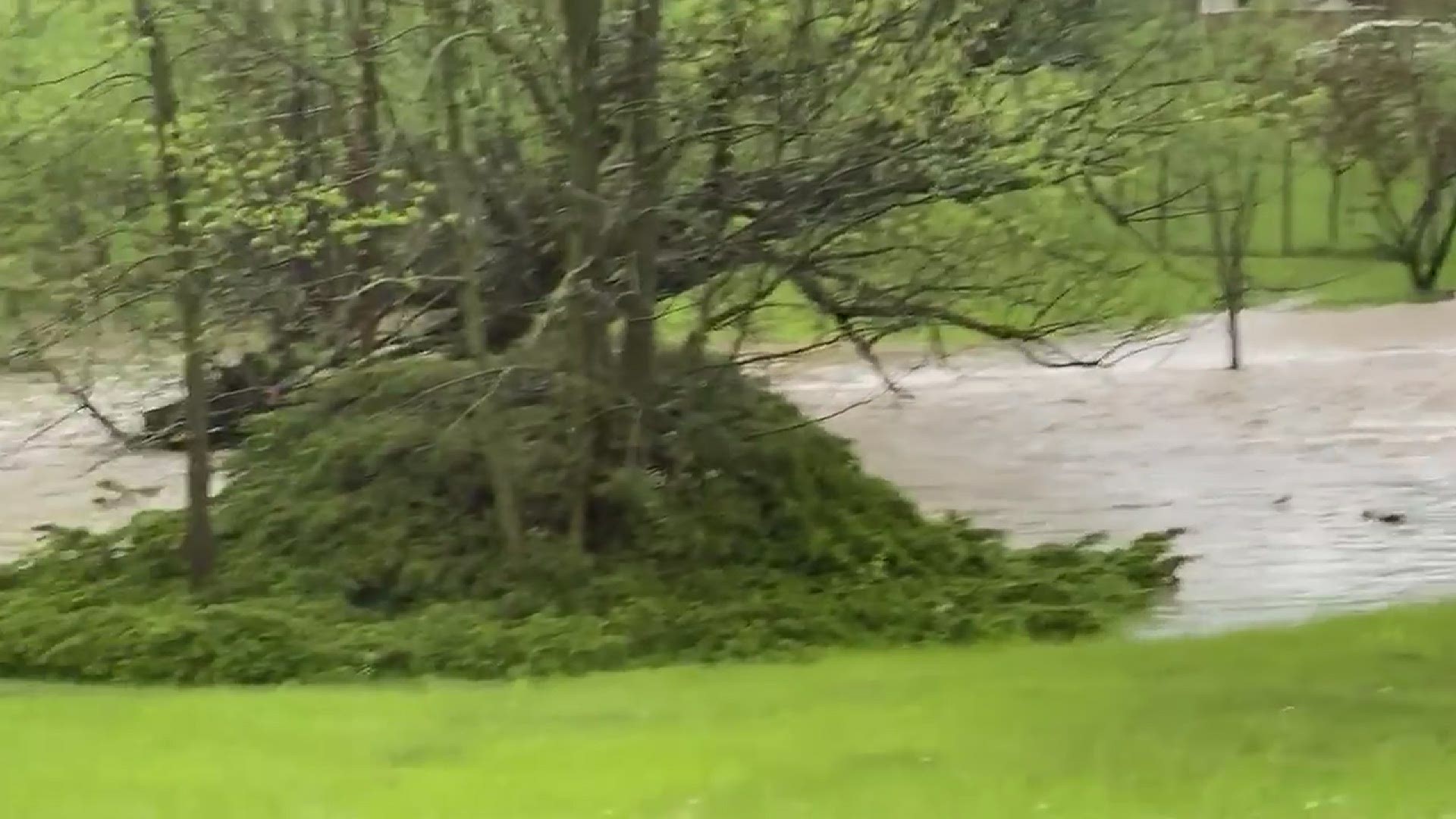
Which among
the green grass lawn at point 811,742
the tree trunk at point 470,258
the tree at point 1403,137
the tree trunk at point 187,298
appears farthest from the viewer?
the tree at point 1403,137

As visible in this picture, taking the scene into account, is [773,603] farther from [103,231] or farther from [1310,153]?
[1310,153]

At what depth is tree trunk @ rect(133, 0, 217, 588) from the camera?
10328 millimetres

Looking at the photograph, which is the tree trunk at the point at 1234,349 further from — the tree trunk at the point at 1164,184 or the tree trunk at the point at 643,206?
the tree trunk at the point at 643,206

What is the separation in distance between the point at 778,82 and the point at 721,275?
4.49ft

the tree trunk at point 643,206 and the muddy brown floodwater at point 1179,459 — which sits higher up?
the tree trunk at point 643,206

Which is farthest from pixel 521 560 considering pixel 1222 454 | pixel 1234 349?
pixel 1234 349

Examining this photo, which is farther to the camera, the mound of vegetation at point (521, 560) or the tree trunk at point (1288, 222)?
the tree trunk at point (1288, 222)

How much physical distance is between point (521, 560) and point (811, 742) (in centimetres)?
462

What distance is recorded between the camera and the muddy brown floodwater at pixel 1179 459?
41.2ft

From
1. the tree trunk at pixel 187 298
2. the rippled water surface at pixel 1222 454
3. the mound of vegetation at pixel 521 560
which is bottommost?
the rippled water surface at pixel 1222 454

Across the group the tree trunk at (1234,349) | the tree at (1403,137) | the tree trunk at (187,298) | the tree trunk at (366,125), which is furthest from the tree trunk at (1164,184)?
the tree trunk at (1234,349)

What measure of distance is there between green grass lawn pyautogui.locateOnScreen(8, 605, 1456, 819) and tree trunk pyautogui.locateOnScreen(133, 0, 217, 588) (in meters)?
1.97

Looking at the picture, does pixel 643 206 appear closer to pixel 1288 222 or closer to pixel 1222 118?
pixel 1222 118

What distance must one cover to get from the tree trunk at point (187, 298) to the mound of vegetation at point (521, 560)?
12.0 inches
